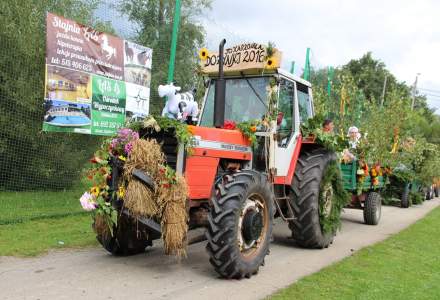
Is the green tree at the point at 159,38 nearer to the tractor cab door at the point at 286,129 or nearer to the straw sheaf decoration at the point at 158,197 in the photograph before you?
the tractor cab door at the point at 286,129

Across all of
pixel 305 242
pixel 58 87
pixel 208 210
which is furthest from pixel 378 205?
pixel 58 87

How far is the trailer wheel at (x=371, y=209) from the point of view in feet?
33.9

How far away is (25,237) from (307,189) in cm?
412

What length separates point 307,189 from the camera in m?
6.99

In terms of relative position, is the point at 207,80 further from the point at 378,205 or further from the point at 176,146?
the point at 378,205

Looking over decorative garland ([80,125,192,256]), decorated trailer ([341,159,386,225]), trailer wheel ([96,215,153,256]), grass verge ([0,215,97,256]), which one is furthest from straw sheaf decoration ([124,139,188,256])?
decorated trailer ([341,159,386,225])

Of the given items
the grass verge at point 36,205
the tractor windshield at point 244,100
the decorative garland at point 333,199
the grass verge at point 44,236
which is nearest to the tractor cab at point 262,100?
the tractor windshield at point 244,100

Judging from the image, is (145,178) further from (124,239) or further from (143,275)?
(124,239)

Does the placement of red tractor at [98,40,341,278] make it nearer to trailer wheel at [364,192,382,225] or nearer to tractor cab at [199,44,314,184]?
tractor cab at [199,44,314,184]

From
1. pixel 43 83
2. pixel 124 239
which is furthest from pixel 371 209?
pixel 43 83

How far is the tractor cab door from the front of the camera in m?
6.83

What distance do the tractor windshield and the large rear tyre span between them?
3.90 ft

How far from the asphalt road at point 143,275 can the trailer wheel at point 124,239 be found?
13 centimetres

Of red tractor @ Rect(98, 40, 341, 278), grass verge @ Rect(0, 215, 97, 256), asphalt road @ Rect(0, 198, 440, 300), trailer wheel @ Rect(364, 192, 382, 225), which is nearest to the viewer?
asphalt road @ Rect(0, 198, 440, 300)
